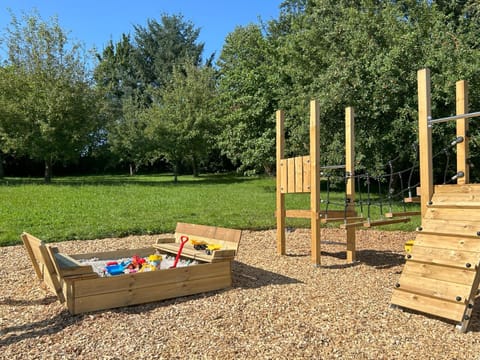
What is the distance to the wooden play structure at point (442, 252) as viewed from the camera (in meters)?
3.91

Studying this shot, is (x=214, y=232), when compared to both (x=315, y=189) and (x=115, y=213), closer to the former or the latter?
(x=315, y=189)

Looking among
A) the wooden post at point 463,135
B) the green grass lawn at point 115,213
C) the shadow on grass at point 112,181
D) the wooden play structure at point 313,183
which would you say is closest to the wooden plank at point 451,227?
the wooden post at point 463,135

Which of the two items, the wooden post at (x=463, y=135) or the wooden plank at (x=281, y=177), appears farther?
the wooden plank at (x=281, y=177)

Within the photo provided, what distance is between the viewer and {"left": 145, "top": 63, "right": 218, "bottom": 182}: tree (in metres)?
25.7

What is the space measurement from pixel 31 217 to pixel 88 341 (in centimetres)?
739

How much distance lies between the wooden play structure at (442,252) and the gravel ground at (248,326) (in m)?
0.17

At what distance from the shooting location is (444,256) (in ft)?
13.9

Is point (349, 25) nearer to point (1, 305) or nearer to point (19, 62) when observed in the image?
point (1, 305)

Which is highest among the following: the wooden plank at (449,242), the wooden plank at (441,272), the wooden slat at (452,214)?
the wooden slat at (452,214)

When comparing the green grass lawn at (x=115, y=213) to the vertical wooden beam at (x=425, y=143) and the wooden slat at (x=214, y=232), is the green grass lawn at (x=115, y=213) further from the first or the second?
the vertical wooden beam at (x=425, y=143)

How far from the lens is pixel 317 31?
51.3 feet

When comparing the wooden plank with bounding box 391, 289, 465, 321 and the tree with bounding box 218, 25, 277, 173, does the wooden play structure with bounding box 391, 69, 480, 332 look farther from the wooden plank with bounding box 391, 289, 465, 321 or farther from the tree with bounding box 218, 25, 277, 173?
the tree with bounding box 218, 25, 277, 173

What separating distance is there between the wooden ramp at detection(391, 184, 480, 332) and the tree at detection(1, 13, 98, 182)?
18010 millimetres

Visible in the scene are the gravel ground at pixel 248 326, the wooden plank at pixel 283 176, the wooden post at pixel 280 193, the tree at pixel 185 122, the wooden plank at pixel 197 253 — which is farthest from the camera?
the tree at pixel 185 122
